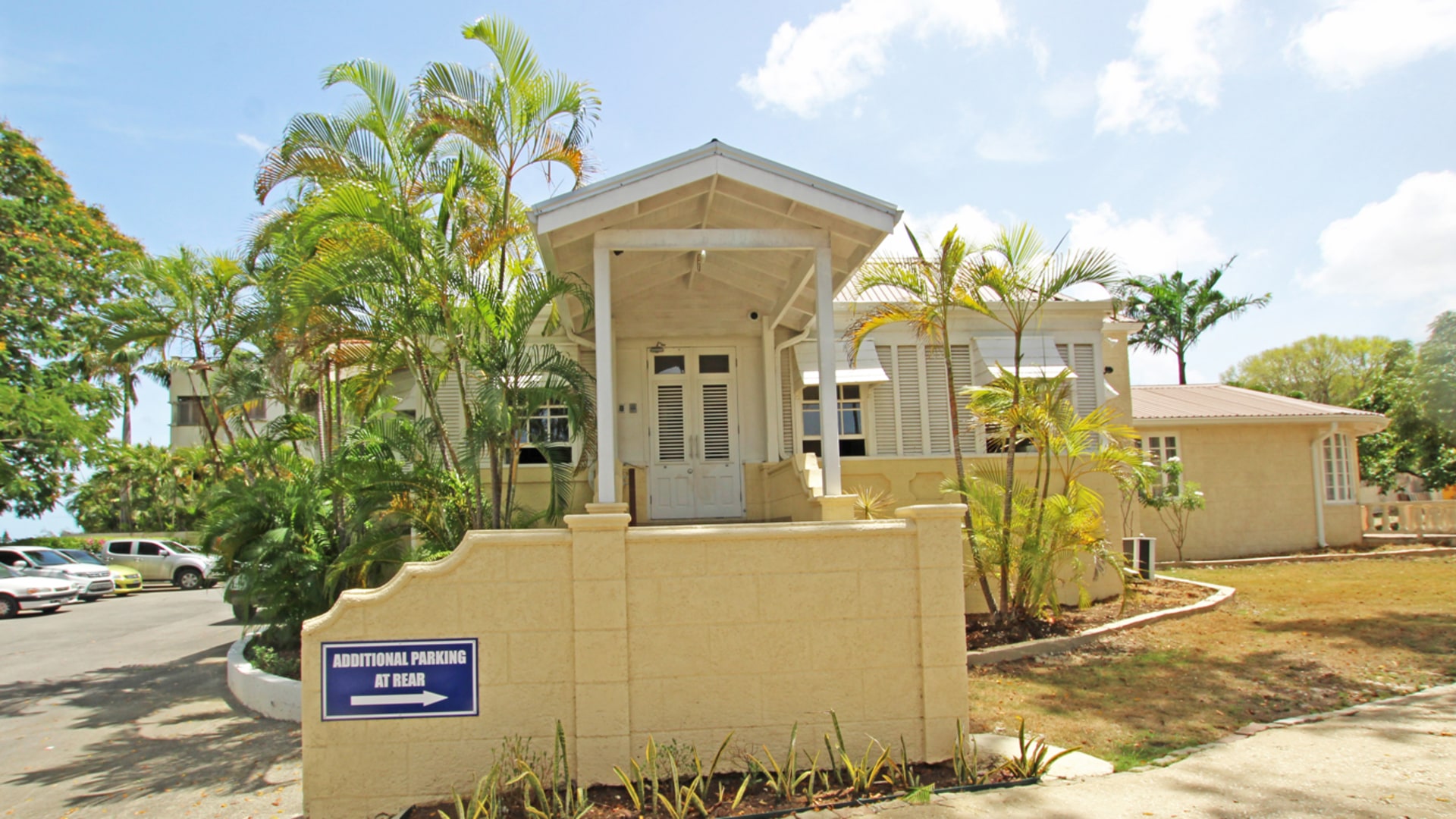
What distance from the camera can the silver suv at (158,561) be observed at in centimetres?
2681

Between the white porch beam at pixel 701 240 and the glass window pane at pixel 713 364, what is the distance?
3349 millimetres

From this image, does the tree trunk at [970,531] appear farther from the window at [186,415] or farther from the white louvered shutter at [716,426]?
the window at [186,415]

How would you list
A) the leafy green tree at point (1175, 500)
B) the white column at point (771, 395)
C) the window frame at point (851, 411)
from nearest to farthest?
the white column at point (771, 395), the window frame at point (851, 411), the leafy green tree at point (1175, 500)

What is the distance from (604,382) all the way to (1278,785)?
5.68 meters

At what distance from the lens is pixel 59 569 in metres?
23.0

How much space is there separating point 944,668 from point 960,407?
23.0ft

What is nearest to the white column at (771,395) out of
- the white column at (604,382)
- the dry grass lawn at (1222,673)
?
the white column at (604,382)

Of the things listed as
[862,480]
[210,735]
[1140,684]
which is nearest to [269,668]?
[210,735]

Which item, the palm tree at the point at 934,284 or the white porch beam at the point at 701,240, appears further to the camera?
the palm tree at the point at 934,284

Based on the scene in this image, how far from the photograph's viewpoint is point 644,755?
18.9 feet

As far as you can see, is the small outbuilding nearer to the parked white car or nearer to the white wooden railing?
the white wooden railing

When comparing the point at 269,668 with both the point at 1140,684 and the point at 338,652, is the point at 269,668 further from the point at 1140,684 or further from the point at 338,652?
the point at 1140,684

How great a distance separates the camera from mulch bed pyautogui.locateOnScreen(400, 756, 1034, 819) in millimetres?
5332

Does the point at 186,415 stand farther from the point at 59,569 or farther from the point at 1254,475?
the point at 1254,475
